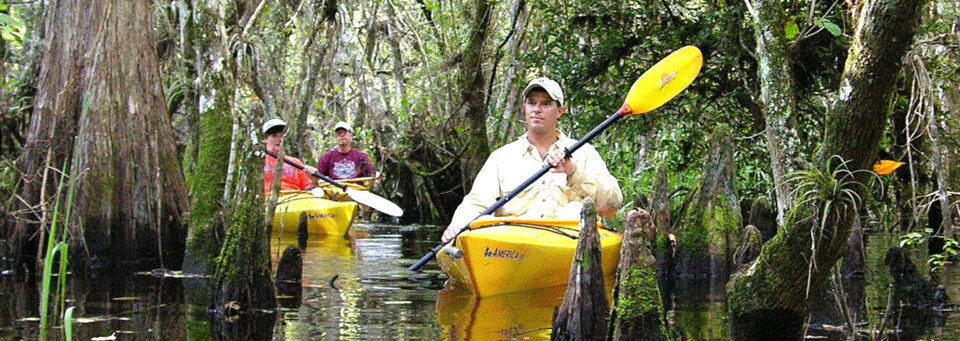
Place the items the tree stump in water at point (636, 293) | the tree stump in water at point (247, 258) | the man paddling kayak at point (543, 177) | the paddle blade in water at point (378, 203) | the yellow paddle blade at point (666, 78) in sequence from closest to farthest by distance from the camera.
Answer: the tree stump in water at point (636, 293), the tree stump in water at point (247, 258), the man paddling kayak at point (543, 177), the yellow paddle blade at point (666, 78), the paddle blade in water at point (378, 203)

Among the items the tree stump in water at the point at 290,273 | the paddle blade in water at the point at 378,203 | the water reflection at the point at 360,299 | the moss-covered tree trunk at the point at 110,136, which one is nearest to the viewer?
the water reflection at the point at 360,299

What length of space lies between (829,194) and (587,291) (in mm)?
1126

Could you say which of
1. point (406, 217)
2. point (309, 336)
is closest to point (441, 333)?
point (309, 336)

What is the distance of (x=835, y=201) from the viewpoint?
16.0 feet

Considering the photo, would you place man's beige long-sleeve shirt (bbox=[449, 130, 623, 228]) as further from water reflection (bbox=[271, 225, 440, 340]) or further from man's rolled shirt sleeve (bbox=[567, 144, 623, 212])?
water reflection (bbox=[271, 225, 440, 340])

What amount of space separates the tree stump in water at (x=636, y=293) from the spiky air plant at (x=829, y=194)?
2.41 feet

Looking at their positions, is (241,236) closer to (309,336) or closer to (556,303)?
(309,336)

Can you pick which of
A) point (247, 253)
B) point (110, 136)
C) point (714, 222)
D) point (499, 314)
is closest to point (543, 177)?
point (499, 314)

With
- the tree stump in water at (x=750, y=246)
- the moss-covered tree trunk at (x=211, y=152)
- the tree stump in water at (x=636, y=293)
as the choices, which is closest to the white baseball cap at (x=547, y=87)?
the tree stump in water at (x=750, y=246)

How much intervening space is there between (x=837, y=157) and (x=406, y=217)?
14.0 metres

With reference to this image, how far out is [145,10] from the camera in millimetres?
8602

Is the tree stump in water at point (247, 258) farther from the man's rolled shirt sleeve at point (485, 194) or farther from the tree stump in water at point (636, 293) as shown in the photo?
the tree stump in water at point (636, 293)

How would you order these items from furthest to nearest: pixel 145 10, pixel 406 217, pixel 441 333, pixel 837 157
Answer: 1. pixel 406 217
2. pixel 145 10
3. pixel 441 333
4. pixel 837 157

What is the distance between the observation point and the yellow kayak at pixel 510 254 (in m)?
6.90
